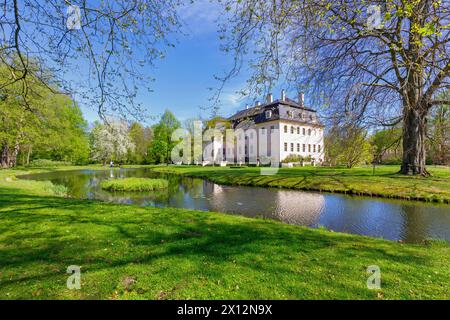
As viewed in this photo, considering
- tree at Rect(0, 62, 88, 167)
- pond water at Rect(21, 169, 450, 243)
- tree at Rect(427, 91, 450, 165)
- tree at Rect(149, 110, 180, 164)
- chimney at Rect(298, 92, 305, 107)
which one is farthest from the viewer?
tree at Rect(149, 110, 180, 164)

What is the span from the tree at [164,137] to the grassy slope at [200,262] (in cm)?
3856

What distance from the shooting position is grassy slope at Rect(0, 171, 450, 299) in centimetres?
267

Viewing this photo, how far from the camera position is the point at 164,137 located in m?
43.9

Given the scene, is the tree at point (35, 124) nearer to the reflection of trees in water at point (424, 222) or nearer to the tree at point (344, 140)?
the tree at point (344, 140)

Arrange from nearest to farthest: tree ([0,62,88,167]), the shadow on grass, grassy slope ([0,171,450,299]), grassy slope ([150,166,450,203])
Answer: grassy slope ([0,171,450,299]) → the shadow on grass → grassy slope ([150,166,450,203]) → tree ([0,62,88,167])

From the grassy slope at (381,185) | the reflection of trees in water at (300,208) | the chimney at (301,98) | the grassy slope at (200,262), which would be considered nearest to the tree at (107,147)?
the grassy slope at (381,185)

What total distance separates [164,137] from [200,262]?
42.6 metres

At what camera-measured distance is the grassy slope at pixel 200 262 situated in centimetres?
267

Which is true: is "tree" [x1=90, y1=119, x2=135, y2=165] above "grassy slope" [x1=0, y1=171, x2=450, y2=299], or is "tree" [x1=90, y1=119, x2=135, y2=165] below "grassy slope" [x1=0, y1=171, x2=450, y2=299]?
above

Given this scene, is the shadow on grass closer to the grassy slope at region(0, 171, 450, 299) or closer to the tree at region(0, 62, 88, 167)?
the grassy slope at region(0, 171, 450, 299)

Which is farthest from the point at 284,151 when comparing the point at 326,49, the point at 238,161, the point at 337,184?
the point at 326,49

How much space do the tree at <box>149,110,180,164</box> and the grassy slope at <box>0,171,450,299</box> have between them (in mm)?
38557

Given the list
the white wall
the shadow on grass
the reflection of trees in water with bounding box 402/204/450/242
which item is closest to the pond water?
the reflection of trees in water with bounding box 402/204/450/242
